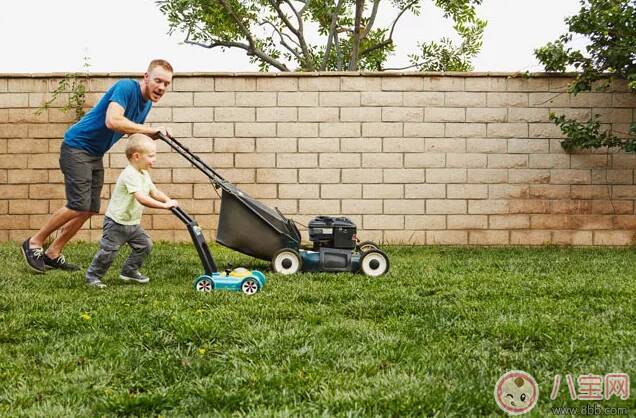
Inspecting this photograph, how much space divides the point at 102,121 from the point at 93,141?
19cm

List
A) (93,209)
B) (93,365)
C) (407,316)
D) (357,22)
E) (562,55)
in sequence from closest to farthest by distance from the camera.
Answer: (93,365), (407,316), (93,209), (562,55), (357,22)

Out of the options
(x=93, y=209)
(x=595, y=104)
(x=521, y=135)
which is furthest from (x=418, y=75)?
(x=93, y=209)

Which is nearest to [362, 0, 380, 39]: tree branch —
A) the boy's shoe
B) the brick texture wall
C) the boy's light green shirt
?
the brick texture wall

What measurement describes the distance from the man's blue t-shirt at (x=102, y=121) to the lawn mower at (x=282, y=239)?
1.12ft

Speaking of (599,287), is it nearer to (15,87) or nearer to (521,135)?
(521,135)

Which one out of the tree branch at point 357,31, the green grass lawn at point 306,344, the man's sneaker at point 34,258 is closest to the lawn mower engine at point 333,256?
the green grass lawn at point 306,344

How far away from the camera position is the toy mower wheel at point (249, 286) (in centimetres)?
434

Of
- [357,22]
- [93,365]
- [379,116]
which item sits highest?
[357,22]

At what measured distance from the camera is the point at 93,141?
17.4 feet

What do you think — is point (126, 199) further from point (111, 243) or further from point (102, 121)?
point (102, 121)

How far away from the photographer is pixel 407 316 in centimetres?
357

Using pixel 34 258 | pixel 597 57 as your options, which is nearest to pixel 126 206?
pixel 34 258

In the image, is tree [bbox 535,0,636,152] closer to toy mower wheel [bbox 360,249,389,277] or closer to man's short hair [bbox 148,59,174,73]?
toy mower wheel [bbox 360,249,389,277]

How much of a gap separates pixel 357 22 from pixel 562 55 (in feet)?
20.3
